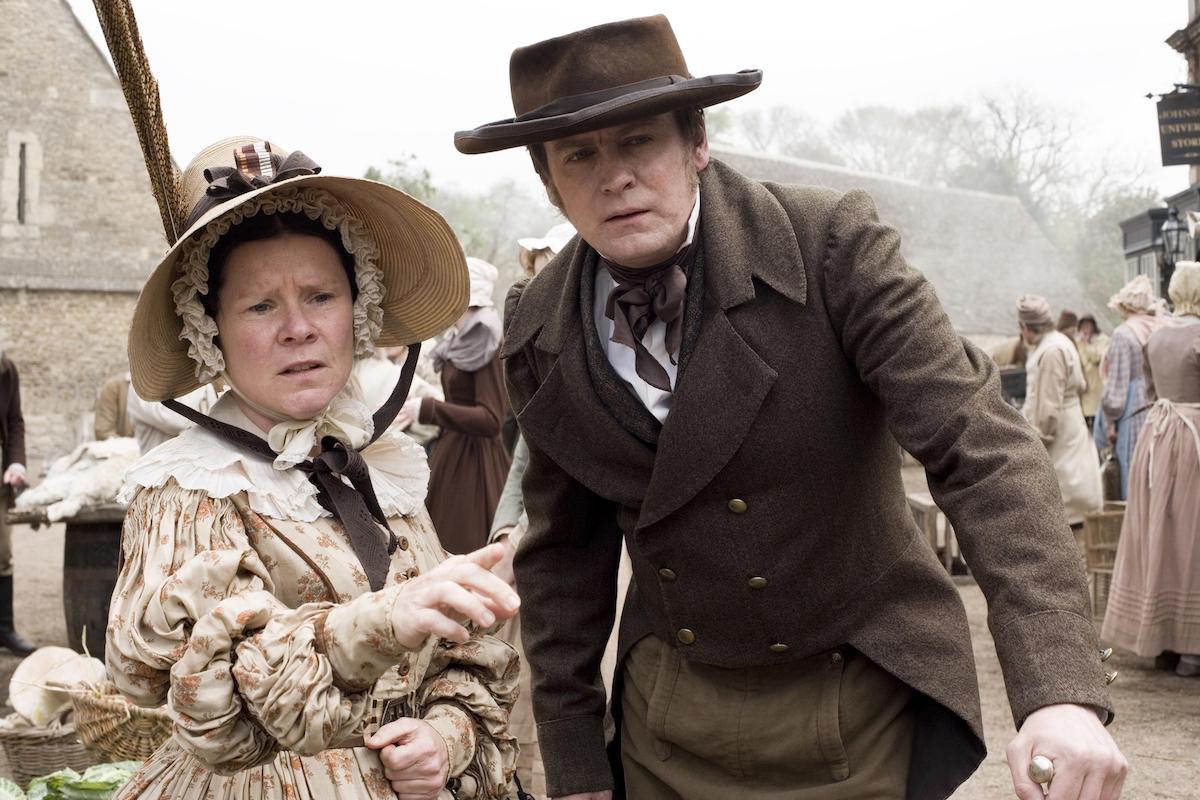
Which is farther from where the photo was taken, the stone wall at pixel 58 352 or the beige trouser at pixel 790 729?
the stone wall at pixel 58 352

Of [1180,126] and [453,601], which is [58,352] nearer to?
[1180,126]

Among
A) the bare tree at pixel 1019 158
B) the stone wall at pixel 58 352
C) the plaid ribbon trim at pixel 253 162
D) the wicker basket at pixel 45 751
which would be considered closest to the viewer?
the plaid ribbon trim at pixel 253 162

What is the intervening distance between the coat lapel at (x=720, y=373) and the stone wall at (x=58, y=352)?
20.3m

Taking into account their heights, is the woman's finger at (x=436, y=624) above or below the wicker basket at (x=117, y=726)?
above

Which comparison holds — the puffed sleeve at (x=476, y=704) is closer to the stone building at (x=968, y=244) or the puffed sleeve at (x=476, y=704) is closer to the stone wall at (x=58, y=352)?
the stone wall at (x=58, y=352)

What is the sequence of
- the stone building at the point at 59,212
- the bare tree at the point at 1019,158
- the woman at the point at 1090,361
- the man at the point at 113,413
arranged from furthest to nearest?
the bare tree at the point at 1019,158
the stone building at the point at 59,212
the woman at the point at 1090,361
the man at the point at 113,413

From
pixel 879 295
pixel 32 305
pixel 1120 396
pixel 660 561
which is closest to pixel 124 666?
pixel 660 561

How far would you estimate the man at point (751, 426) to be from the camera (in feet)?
6.77

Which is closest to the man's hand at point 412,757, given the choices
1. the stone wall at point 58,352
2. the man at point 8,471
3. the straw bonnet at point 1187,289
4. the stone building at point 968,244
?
the straw bonnet at point 1187,289

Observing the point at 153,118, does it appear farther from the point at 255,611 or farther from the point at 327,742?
the point at 327,742

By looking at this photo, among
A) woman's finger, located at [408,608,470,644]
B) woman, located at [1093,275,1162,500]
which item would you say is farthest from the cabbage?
woman, located at [1093,275,1162,500]

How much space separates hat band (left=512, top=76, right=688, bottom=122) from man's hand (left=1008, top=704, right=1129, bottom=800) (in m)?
1.11

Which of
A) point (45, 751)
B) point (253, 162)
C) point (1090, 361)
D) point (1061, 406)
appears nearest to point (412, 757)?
point (253, 162)

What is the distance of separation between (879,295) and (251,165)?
1101 millimetres
